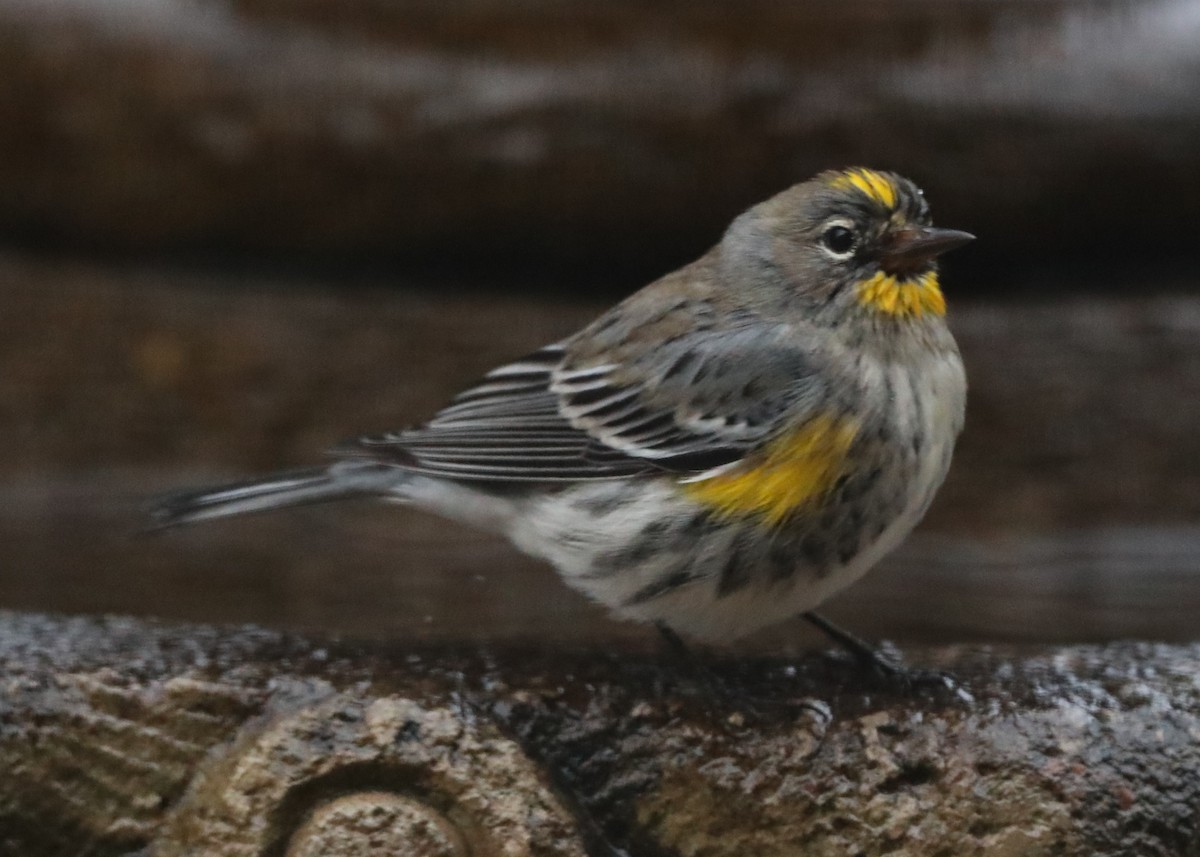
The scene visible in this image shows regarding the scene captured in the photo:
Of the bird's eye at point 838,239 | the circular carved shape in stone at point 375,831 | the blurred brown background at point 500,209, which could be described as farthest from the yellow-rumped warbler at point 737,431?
the blurred brown background at point 500,209

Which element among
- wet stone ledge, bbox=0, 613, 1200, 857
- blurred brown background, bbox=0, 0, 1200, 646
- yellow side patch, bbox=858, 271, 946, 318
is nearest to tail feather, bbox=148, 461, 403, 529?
wet stone ledge, bbox=0, 613, 1200, 857

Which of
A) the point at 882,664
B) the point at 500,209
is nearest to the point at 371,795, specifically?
the point at 882,664

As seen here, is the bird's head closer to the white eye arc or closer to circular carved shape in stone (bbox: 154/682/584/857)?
the white eye arc

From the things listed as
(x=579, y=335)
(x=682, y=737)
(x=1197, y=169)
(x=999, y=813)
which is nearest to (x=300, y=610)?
(x=579, y=335)

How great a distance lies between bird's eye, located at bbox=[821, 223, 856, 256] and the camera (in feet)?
13.6

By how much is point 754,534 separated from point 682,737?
50 cm

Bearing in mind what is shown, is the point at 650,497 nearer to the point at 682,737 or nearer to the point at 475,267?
the point at 682,737

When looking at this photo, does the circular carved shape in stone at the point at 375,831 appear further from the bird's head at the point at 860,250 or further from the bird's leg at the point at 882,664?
the bird's head at the point at 860,250

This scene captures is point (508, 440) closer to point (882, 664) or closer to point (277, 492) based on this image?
point (277, 492)

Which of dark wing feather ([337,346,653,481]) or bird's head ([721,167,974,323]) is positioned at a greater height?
bird's head ([721,167,974,323])

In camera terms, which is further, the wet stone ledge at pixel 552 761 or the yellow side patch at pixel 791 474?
the yellow side patch at pixel 791 474

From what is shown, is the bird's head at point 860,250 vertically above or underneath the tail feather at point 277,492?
above

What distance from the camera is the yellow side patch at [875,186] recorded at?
13.4 ft

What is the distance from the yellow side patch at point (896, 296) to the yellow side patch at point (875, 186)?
0.18 meters
